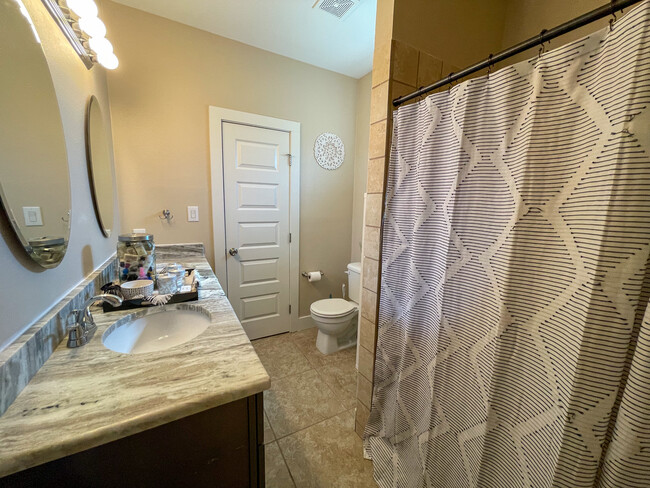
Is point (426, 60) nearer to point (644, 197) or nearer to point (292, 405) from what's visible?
point (644, 197)

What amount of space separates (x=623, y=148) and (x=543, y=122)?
0.19 m

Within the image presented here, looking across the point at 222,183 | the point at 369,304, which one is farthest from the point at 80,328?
the point at 222,183

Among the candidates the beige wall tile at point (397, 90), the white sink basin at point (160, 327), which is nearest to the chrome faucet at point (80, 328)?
the white sink basin at point (160, 327)

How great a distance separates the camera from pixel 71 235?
2.90 ft

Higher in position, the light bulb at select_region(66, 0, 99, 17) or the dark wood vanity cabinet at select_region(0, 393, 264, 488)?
the light bulb at select_region(66, 0, 99, 17)

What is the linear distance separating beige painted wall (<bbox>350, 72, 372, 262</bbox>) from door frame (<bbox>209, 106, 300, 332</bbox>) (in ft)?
2.14

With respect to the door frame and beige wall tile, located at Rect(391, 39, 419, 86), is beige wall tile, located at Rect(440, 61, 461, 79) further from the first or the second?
the door frame

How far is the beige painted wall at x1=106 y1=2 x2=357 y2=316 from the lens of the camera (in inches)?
64.8

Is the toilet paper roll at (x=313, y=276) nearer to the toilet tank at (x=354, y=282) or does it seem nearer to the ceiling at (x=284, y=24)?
the toilet tank at (x=354, y=282)

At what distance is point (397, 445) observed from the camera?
1145 millimetres

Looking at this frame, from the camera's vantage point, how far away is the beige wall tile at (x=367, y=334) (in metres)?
1.25

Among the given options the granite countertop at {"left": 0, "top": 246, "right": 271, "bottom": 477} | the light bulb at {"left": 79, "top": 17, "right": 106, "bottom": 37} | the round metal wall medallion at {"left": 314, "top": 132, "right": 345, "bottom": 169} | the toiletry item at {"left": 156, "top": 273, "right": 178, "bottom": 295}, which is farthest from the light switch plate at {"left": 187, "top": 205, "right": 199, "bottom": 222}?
the granite countertop at {"left": 0, "top": 246, "right": 271, "bottom": 477}

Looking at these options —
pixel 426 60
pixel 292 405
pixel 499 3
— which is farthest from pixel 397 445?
pixel 499 3

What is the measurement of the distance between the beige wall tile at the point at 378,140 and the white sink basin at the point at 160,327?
1.06 meters
